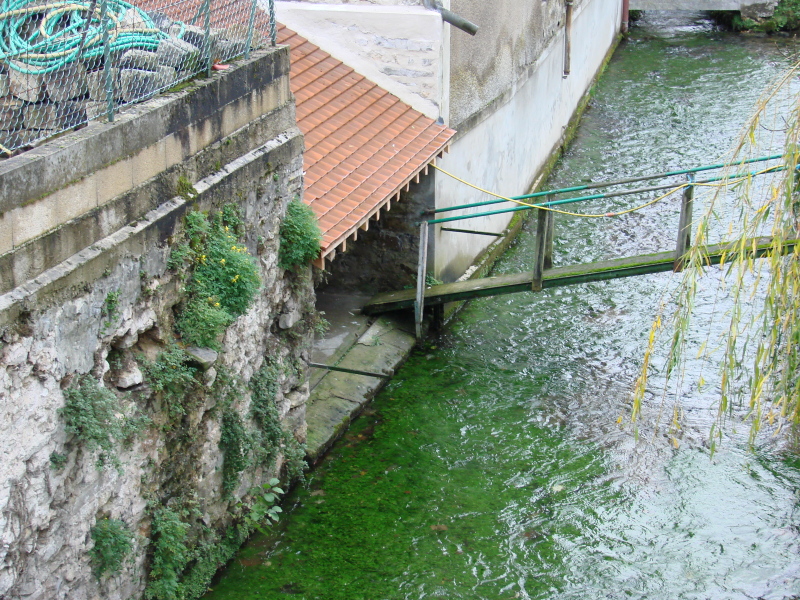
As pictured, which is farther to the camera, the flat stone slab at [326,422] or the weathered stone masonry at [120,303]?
the flat stone slab at [326,422]

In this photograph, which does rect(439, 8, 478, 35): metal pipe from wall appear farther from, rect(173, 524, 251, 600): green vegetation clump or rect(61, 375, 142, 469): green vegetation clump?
rect(61, 375, 142, 469): green vegetation clump

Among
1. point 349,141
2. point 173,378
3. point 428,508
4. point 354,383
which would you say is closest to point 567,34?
point 349,141

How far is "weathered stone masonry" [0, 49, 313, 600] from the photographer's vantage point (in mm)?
4480

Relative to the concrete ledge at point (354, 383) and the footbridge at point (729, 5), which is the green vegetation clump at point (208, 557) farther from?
the footbridge at point (729, 5)

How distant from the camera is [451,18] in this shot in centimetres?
919

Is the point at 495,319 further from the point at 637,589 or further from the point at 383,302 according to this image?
the point at 637,589

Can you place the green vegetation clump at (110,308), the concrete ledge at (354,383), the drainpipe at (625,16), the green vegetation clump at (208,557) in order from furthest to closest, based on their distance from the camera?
the drainpipe at (625,16) < the concrete ledge at (354,383) < the green vegetation clump at (208,557) < the green vegetation clump at (110,308)

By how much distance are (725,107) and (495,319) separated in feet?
28.4

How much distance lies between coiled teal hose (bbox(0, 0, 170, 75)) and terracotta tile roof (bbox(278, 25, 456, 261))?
205 centimetres

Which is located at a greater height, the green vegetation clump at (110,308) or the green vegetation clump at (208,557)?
the green vegetation clump at (110,308)

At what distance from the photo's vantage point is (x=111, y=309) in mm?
5051

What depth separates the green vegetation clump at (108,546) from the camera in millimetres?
5230

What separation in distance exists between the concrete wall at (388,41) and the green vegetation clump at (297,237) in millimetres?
2957

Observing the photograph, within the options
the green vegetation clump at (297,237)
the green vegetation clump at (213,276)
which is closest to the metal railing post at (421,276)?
the green vegetation clump at (297,237)
